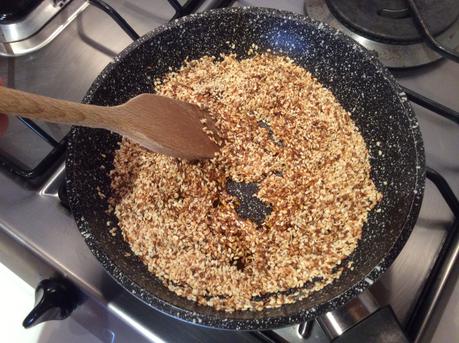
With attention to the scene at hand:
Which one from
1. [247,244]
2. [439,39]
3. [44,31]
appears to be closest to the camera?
[247,244]

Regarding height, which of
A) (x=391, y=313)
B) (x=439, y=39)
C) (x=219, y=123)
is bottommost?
(x=391, y=313)

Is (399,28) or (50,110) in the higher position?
(50,110)

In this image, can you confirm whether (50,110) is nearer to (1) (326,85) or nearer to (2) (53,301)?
(2) (53,301)

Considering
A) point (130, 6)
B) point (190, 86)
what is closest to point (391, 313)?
point (190, 86)

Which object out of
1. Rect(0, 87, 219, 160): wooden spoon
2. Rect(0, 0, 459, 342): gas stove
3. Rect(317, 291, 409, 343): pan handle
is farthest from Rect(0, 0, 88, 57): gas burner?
Rect(317, 291, 409, 343): pan handle

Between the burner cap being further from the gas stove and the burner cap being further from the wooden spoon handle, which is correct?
the wooden spoon handle

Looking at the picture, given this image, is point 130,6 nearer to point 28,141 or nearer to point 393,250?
point 28,141

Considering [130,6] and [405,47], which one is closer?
[405,47]

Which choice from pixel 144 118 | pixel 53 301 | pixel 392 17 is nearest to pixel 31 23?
pixel 144 118
